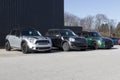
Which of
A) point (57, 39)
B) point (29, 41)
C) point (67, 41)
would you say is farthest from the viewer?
point (57, 39)

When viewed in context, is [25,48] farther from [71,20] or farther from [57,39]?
[71,20]

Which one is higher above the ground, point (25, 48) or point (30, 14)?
point (30, 14)

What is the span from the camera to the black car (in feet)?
76.6

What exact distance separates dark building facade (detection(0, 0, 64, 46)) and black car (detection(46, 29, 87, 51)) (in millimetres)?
6338

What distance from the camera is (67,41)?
2352 cm

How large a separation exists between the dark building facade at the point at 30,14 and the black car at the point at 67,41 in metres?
6.34

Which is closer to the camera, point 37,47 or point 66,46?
point 37,47

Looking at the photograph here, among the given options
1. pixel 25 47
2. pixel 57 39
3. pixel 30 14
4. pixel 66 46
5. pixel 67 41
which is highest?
pixel 30 14

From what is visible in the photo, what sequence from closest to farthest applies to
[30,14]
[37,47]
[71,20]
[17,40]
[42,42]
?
1. [37,47]
2. [42,42]
3. [17,40]
4. [30,14]
5. [71,20]

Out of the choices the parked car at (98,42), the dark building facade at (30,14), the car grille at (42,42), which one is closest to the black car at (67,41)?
the car grille at (42,42)

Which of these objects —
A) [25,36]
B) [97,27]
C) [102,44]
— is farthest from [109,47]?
[97,27]

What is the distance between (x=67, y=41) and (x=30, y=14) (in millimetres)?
9111

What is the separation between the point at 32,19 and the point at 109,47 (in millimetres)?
8970

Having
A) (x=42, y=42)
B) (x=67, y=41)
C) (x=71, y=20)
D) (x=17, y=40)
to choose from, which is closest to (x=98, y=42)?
(x=67, y=41)
